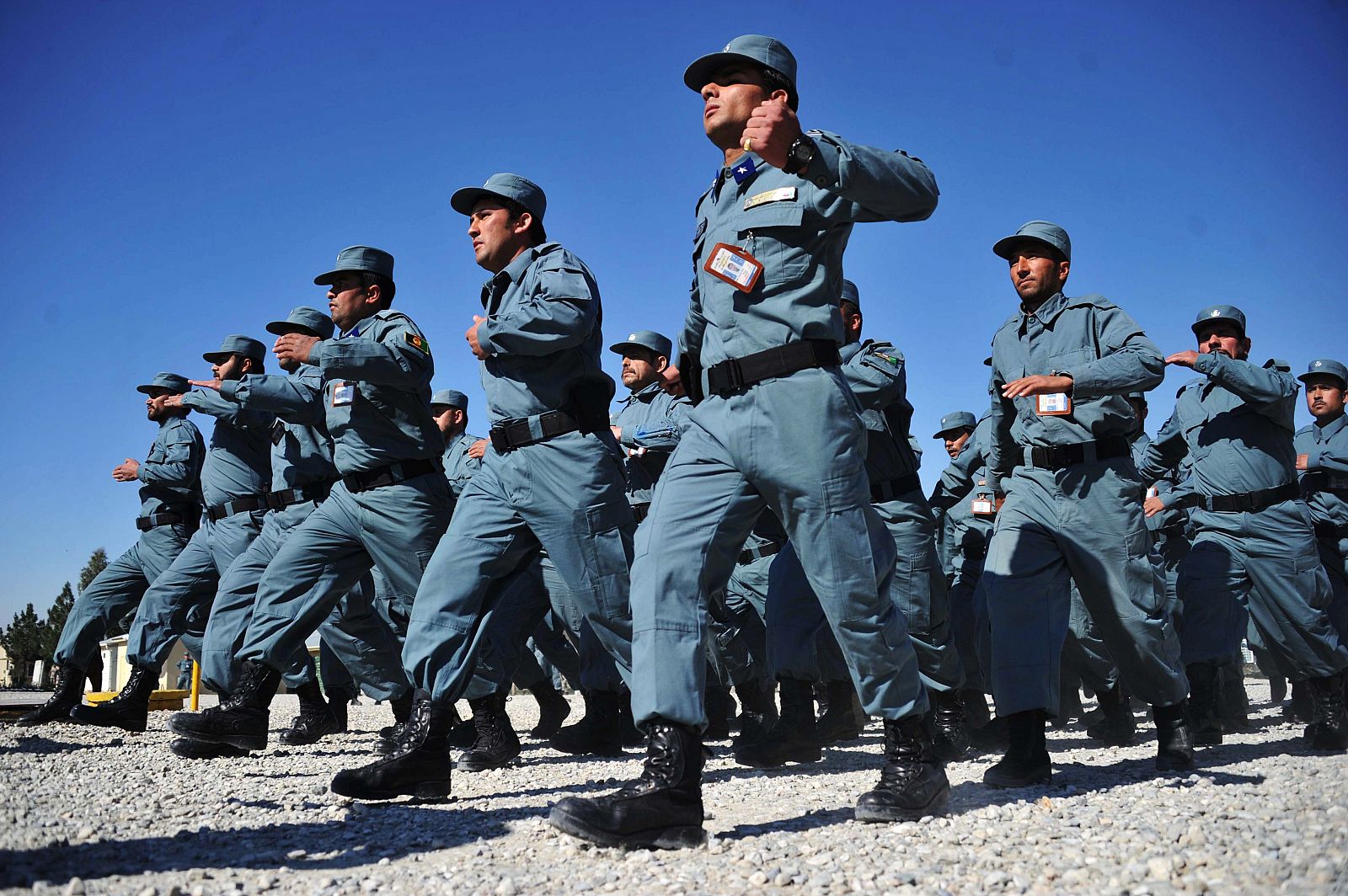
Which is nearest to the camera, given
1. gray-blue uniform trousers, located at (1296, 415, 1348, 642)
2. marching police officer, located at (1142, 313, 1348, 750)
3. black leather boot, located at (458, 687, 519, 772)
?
black leather boot, located at (458, 687, 519, 772)

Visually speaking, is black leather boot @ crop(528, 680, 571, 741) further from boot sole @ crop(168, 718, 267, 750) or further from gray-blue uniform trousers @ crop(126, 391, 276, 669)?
boot sole @ crop(168, 718, 267, 750)

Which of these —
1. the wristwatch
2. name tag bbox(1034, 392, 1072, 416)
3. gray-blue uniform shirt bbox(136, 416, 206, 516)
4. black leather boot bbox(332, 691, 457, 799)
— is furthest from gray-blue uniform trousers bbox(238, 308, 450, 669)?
gray-blue uniform shirt bbox(136, 416, 206, 516)

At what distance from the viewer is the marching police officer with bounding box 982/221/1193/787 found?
471 cm

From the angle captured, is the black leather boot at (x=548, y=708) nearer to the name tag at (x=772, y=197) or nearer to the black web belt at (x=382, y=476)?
the black web belt at (x=382, y=476)

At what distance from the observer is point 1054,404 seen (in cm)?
463

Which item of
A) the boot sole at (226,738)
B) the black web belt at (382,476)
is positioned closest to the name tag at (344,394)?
the black web belt at (382,476)

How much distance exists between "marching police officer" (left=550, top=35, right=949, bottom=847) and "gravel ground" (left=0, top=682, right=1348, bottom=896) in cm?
29

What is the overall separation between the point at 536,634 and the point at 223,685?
2.79 m

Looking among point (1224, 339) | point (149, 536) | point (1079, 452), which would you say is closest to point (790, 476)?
point (1079, 452)

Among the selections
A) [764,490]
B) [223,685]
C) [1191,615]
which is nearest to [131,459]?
[223,685]

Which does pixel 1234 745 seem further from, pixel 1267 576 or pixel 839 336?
pixel 839 336

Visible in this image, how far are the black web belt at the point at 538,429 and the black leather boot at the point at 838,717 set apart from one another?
2682 mm

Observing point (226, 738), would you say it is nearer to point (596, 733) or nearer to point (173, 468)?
point (596, 733)

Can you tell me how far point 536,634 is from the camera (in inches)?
330
